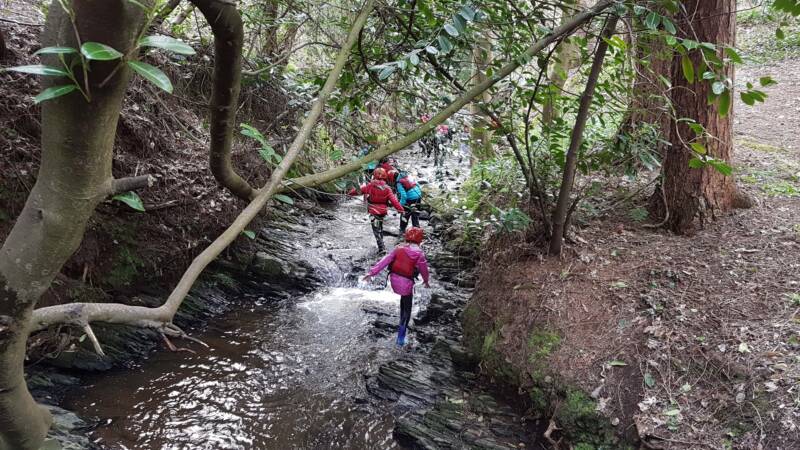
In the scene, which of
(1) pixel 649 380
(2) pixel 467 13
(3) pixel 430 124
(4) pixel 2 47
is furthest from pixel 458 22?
(4) pixel 2 47

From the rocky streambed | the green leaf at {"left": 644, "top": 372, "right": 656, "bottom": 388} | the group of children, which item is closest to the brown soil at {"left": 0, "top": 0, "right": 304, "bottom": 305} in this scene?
the rocky streambed

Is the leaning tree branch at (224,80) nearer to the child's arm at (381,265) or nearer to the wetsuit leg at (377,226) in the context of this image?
the child's arm at (381,265)

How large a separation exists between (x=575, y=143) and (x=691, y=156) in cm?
147

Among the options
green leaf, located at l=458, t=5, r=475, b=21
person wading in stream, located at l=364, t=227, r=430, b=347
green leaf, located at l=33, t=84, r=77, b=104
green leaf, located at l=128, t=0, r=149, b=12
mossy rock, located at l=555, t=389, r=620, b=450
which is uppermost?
green leaf, located at l=458, t=5, r=475, b=21

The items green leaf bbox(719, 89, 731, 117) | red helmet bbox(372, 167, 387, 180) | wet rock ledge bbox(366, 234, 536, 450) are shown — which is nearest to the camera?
green leaf bbox(719, 89, 731, 117)

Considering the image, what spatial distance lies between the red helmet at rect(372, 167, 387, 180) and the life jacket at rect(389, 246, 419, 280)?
241 centimetres

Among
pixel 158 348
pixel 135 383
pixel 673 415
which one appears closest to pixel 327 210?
pixel 158 348

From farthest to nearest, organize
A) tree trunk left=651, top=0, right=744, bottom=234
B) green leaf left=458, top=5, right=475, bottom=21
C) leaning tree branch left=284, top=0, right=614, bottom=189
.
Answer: tree trunk left=651, top=0, right=744, bottom=234
green leaf left=458, top=5, right=475, bottom=21
leaning tree branch left=284, top=0, right=614, bottom=189

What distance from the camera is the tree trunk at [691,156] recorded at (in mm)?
5699

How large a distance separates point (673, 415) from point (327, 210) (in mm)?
8868

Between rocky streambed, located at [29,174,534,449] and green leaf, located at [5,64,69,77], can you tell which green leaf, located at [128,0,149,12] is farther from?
rocky streambed, located at [29,174,534,449]

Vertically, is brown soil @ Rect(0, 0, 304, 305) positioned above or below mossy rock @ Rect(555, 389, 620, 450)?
above

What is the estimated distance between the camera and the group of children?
6.80 metres

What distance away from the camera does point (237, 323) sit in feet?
23.5
